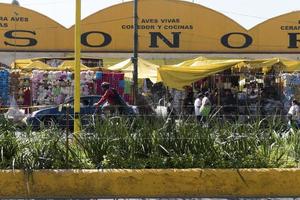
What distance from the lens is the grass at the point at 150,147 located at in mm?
7438

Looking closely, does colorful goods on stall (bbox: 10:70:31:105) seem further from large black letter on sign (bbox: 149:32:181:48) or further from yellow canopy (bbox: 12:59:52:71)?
large black letter on sign (bbox: 149:32:181:48)

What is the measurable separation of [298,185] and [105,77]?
55.0 feet

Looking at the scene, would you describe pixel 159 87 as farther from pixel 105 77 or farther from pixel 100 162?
pixel 100 162

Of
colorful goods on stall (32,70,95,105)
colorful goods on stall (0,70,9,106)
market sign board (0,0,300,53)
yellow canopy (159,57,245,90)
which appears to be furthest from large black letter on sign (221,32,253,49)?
colorful goods on stall (0,70,9,106)

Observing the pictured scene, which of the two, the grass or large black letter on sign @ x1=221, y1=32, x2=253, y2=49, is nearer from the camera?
the grass

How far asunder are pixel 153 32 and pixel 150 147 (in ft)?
87.8

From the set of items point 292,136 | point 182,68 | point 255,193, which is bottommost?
point 255,193

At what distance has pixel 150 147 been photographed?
762 centimetres

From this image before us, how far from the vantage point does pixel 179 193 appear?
23.6 ft

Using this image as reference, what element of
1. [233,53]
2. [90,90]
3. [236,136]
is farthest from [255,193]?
[233,53]

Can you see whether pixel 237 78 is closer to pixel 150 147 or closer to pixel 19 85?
pixel 19 85

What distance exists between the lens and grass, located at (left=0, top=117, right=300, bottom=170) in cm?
744

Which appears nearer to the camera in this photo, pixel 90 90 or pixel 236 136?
pixel 236 136

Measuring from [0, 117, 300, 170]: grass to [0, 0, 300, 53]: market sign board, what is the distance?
26.3 meters
